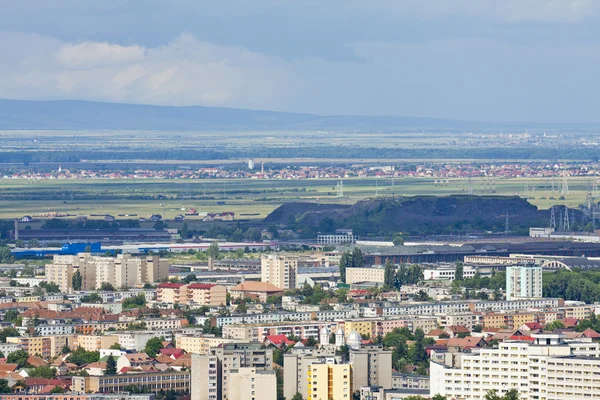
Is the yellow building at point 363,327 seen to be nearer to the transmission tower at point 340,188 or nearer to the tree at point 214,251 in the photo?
the tree at point 214,251

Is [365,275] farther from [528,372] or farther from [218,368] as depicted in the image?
[528,372]

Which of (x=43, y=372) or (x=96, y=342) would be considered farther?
(x=96, y=342)

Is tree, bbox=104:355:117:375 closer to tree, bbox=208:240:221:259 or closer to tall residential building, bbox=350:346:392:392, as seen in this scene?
tall residential building, bbox=350:346:392:392

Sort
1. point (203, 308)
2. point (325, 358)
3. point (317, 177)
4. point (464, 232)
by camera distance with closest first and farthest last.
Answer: point (325, 358), point (203, 308), point (464, 232), point (317, 177)

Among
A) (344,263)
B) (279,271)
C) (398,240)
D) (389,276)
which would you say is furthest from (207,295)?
(398,240)

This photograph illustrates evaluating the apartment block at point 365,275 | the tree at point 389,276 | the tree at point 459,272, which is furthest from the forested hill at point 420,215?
the tree at point 389,276

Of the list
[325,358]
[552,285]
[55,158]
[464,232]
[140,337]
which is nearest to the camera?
[325,358]

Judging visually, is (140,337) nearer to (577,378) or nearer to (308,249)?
(577,378)

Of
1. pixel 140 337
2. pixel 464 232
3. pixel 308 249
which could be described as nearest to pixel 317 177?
pixel 464 232
